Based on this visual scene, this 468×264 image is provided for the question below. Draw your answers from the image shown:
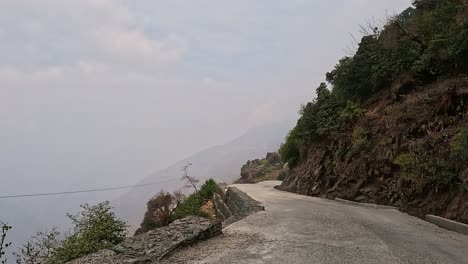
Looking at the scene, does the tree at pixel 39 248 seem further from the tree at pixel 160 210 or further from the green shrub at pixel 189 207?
the tree at pixel 160 210

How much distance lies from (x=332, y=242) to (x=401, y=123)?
789 centimetres

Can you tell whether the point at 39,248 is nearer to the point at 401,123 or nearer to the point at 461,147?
the point at 461,147

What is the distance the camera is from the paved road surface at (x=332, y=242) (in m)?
6.40

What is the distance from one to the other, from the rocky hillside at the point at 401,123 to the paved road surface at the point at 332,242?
149 centimetres

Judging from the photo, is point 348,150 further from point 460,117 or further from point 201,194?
point 201,194

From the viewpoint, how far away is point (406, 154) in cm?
1189

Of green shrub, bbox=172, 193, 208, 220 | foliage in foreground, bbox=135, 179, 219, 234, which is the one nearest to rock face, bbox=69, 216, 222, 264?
foliage in foreground, bbox=135, 179, 219, 234

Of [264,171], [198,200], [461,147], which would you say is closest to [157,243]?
[461,147]

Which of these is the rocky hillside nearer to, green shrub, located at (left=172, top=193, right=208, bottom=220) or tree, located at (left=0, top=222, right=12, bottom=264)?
green shrub, located at (left=172, top=193, right=208, bottom=220)

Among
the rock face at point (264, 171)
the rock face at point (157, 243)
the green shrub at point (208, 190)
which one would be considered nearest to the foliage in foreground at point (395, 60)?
the green shrub at point (208, 190)

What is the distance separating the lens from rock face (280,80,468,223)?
1009 centimetres

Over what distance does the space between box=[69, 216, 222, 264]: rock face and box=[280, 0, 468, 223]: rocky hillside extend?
658cm

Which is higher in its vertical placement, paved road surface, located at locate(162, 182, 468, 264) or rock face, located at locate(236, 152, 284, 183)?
rock face, located at locate(236, 152, 284, 183)

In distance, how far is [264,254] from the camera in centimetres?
667
